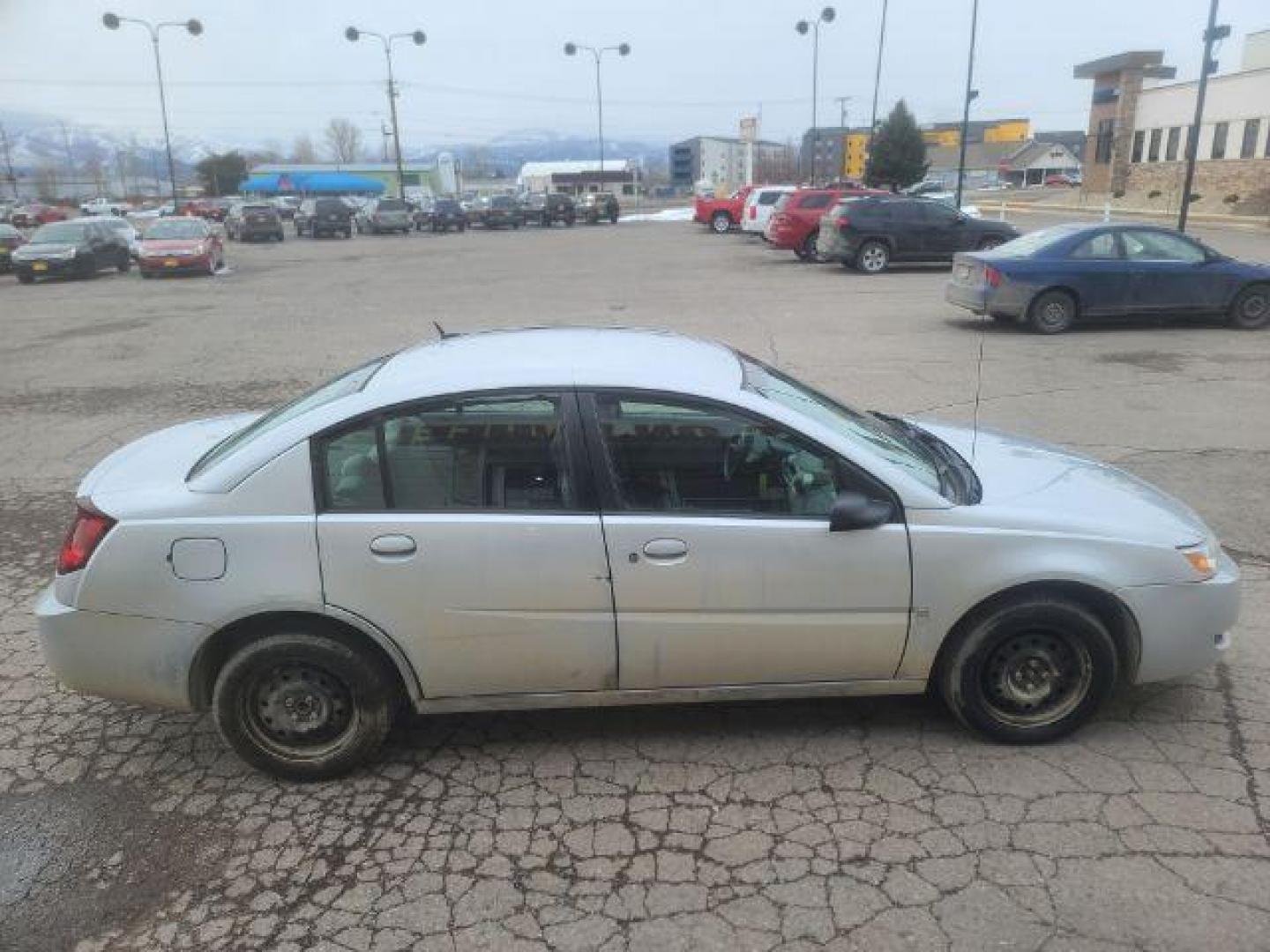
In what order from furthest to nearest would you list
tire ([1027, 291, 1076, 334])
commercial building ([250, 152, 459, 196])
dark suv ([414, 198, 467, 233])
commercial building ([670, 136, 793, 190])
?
commercial building ([670, 136, 793, 190]), commercial building ([250, 152, 459, 196]), dark suv ([414, 198, 467, 233]), tire ([1027, 291, 1076, 334])

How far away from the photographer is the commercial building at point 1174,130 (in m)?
41.0

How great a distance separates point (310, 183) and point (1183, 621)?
108 m

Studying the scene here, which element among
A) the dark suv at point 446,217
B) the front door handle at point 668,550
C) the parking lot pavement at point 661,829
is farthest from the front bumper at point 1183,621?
the dark suv at point 446,217

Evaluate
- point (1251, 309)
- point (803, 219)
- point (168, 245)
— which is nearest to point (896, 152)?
point (803, 219)

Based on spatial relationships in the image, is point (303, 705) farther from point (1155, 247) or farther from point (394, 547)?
point (1155, 247)

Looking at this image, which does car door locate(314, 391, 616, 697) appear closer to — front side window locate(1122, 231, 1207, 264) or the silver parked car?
the silver parked car

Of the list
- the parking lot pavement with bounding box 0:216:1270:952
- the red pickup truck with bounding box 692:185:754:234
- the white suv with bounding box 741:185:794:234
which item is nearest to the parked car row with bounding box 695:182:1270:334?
the parking lot pavement with bounding box 0:216:1270:952

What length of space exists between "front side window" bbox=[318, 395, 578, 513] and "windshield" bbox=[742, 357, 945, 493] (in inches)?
32.7

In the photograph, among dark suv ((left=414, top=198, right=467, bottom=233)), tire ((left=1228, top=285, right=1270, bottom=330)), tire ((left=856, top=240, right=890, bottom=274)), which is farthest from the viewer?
dark suv ((left=414, top=198, right=467, bottom=233))

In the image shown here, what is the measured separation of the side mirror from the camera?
3281mm

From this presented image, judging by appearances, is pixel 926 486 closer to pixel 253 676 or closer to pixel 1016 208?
pixel 253 676

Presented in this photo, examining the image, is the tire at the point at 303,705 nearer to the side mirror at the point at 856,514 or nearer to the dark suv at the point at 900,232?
the side mirror at the point at 856,514

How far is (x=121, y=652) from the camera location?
133 inches

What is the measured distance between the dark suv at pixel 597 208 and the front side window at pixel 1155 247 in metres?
40.4
